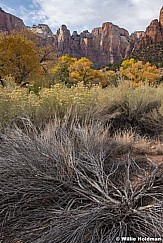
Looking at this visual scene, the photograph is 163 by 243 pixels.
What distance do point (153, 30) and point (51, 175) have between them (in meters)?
86.5

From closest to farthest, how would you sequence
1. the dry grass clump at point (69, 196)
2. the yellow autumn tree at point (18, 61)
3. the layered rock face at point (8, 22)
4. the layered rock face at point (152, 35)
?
the dry grass clump at point (69, 196) < the yellow autumn tree at point (18, 61) < the layered rock face at point (152, 35) < the layered rock face at point (8, 22)

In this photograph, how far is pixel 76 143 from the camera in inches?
171

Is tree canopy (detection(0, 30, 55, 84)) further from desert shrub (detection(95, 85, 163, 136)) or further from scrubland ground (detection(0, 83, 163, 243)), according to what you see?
scrubland ground (detection(0, 83, 163, 243))

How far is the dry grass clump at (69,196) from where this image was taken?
256 centimetres

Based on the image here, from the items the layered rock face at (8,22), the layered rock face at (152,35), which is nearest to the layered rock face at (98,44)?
the layered rock face at (8,22)

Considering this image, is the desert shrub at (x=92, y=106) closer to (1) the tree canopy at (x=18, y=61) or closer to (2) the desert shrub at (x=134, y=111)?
(2) the desert shrub at (x=134, y=111)

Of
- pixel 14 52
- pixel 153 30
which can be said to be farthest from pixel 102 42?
pixel 14 52

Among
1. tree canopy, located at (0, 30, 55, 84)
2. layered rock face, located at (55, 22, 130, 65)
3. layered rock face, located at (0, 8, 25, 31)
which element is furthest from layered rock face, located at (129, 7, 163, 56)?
tree canopy, located at (0, 30, 55, 84)

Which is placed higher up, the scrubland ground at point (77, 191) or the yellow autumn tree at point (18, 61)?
the yellow autumn tree at point (18, 61)

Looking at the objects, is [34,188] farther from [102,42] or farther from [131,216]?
[102,42]

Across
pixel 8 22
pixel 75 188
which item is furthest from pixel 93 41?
pixel 75 188

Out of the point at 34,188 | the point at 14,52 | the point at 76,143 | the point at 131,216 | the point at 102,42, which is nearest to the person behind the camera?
the point at 131,216

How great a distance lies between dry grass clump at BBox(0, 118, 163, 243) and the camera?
8.41 feet

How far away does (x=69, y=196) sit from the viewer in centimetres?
316
